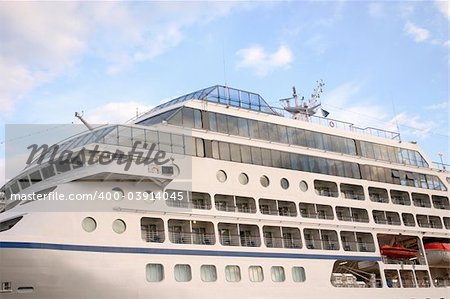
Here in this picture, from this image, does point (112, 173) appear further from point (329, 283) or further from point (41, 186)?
point (329, 283)

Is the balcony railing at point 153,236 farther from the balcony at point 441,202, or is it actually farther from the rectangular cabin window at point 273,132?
the balcony at point 441,202

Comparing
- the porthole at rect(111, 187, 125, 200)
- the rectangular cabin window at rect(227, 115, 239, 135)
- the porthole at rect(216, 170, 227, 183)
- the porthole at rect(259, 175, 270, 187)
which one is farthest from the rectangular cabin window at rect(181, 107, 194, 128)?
the porthole at rect(111, 187, 125, 200)

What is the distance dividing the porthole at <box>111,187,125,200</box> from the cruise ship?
0.05 m

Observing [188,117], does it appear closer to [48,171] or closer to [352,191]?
[48,171]

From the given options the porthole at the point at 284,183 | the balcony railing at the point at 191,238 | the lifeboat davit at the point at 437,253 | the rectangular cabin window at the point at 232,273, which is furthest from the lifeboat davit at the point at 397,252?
the balcony railing at the point at 191,238

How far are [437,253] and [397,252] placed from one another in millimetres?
3495

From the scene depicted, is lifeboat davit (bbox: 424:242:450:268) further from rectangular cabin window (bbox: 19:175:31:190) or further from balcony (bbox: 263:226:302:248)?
rectangular cabin window (bbox: 19:175:31:190)

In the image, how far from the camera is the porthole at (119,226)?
19.7 m

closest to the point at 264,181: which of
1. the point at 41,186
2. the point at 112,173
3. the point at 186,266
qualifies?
the point at 186,266

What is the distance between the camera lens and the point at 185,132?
23.4 m

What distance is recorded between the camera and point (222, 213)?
22484 mm

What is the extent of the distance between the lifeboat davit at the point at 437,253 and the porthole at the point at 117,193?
18.9 metres

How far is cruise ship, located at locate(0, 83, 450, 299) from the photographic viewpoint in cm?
1861

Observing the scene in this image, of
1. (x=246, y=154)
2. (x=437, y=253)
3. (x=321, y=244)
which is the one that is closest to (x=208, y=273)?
(x=246, y=154)
